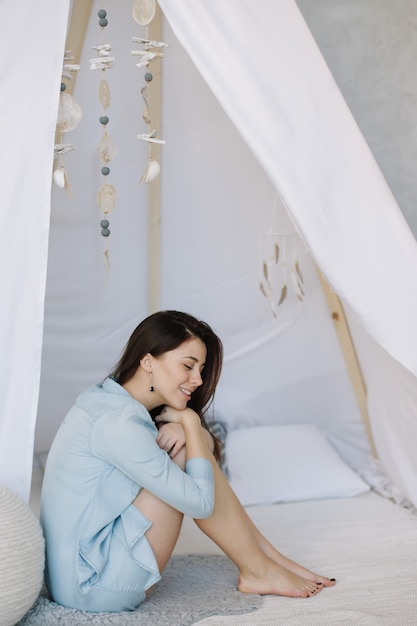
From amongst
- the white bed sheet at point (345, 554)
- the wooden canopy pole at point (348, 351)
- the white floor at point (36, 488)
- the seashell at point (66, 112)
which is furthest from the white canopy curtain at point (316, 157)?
the white floor at point (36, 488)

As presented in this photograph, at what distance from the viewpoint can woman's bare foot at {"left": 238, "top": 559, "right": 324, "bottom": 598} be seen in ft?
6.95

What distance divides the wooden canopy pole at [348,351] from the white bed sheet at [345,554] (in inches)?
12.1

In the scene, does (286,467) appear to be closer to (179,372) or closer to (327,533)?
(327,533)

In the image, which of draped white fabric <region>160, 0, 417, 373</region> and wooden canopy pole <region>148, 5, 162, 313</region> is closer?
draped white fabric <region>160, 0, 417, 373</region>

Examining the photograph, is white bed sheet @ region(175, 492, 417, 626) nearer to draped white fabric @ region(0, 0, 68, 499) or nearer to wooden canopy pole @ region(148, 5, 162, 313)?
draped white fabric @ region(0, 0, 68, 499)

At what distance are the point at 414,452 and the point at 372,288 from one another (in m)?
0.95

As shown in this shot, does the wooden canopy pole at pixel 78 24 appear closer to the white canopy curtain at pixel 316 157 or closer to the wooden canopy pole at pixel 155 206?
the wooden canopy pole at pixel 155 206

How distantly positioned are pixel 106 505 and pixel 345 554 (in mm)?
823

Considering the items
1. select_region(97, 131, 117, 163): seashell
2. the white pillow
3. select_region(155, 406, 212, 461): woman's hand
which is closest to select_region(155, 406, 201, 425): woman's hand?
select_region(155, 406, 212, 461): woman's hand

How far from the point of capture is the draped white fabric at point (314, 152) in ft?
6.46

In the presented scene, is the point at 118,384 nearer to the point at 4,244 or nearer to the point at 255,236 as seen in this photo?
the point at 4,244

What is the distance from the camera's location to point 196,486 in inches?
76.2

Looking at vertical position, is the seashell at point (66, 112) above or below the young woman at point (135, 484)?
above

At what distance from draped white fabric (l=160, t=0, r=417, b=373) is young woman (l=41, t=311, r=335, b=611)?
0.38 metres
